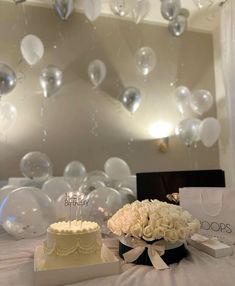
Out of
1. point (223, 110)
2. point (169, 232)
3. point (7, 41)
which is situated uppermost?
point (7, 41)

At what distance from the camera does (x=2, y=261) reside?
3.02ft

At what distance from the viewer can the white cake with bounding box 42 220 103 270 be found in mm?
788

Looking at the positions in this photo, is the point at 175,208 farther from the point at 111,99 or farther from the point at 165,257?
the point at 111,99

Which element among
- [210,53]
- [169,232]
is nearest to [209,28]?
[210,53]

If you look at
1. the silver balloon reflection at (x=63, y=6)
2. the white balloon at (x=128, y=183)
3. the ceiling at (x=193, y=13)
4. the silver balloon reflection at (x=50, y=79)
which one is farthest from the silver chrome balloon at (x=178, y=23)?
the white balloon at (x=128, y=183)

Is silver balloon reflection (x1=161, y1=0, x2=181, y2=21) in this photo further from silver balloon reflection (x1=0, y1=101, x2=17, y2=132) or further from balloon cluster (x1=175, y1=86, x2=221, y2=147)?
silver balloon reflection (x1=0, y1=101, x2=17, y2=132)

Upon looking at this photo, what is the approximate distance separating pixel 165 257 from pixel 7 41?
2.73 m

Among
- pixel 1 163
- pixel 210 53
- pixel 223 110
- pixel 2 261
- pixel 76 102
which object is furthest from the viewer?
pixel 210 53

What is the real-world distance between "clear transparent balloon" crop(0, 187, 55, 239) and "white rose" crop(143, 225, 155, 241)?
0.59 meters

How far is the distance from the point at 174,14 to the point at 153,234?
7.61ft

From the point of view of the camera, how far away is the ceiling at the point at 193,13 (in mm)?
2899

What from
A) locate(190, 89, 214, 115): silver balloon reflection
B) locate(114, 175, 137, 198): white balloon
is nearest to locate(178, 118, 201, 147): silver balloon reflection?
locate(190, 89, 214, 115): silver balloon reflection

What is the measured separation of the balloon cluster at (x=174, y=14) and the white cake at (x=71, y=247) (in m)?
2.30

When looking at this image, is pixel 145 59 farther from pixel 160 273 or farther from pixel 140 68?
pixel 160 273
